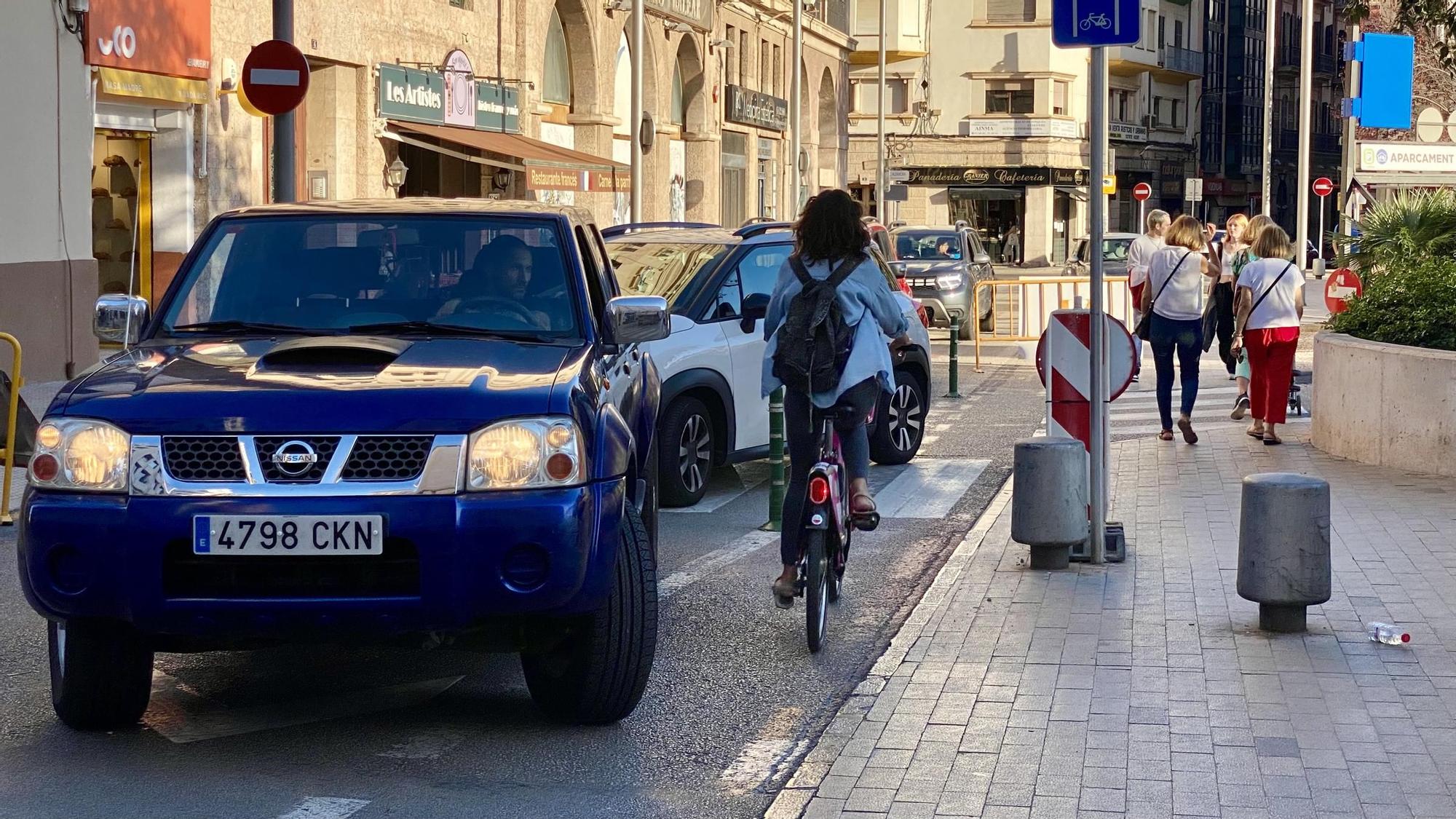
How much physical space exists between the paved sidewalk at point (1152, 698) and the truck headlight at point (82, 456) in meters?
2.11

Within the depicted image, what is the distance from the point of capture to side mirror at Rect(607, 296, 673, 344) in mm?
6598

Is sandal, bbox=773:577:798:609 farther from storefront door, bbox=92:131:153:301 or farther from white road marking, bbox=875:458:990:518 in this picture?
storefront door, bbox=92:131:153:301

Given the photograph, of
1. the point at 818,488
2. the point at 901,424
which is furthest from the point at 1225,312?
the point at 818,488

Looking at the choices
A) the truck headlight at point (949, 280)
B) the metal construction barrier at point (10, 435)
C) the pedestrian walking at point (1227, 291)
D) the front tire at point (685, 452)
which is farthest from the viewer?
the truck headlight at point (949, 280)

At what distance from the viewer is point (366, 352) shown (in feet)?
19.7

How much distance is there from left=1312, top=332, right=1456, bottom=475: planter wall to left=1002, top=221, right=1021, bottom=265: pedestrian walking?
60275mm

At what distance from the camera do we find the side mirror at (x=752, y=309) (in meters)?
10.2

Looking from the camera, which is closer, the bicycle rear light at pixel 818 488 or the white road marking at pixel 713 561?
the bicycle rear light at pixel 818 488

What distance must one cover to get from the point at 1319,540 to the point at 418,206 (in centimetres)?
369

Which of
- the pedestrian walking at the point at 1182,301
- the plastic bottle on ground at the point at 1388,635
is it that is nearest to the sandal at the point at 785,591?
the plastic bottle on ground at the point at 1388,635

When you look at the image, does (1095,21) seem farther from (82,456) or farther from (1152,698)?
(82,456)

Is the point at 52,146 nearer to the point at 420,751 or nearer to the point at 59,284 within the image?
the point at 59,284

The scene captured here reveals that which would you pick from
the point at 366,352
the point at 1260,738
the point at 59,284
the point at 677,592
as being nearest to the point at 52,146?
the point at 59,284

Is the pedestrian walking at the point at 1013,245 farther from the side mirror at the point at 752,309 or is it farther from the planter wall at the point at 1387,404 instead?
the side mirror at the point at 752,309
